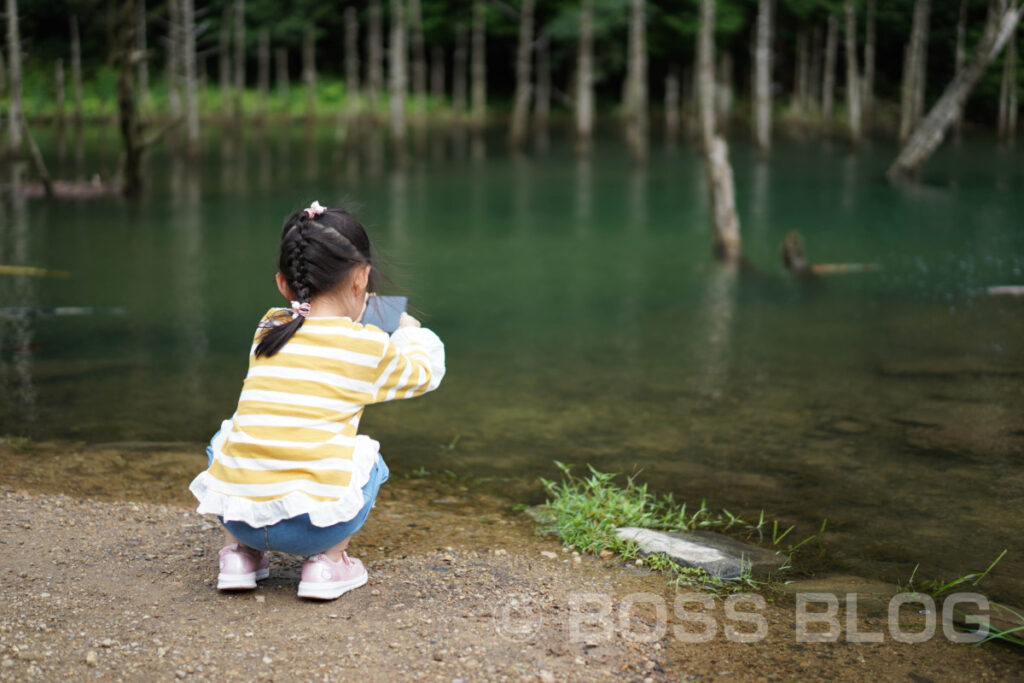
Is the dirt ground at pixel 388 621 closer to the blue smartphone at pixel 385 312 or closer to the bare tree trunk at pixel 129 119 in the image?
the blue smartphone at pixel 385 312

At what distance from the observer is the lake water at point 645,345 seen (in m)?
6.35

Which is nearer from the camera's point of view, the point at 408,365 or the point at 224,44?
the point at 408,365

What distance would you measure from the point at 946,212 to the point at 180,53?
34.0 meters

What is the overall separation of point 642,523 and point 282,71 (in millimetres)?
51500

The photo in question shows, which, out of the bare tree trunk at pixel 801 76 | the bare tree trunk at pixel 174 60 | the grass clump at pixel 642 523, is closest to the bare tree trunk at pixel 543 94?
the bare tree trunk at pixel 801 76

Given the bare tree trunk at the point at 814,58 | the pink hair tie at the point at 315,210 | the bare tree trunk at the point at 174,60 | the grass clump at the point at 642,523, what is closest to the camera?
the pink hair tie at the point at 315,210

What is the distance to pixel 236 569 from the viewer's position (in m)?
3.93

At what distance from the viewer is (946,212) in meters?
19.2

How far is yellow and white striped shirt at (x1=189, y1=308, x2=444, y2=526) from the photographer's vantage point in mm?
3729

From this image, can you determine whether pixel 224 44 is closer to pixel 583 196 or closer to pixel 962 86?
pixel 583 196

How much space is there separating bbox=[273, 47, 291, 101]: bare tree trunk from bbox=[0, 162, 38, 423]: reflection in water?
3373 cm

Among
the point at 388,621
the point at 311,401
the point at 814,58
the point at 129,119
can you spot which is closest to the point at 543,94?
the point at 814,58

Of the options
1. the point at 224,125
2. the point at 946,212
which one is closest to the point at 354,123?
the point at 224,125

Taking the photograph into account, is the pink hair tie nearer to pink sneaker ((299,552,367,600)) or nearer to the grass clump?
pink sneaker ((299,552,367,600))
